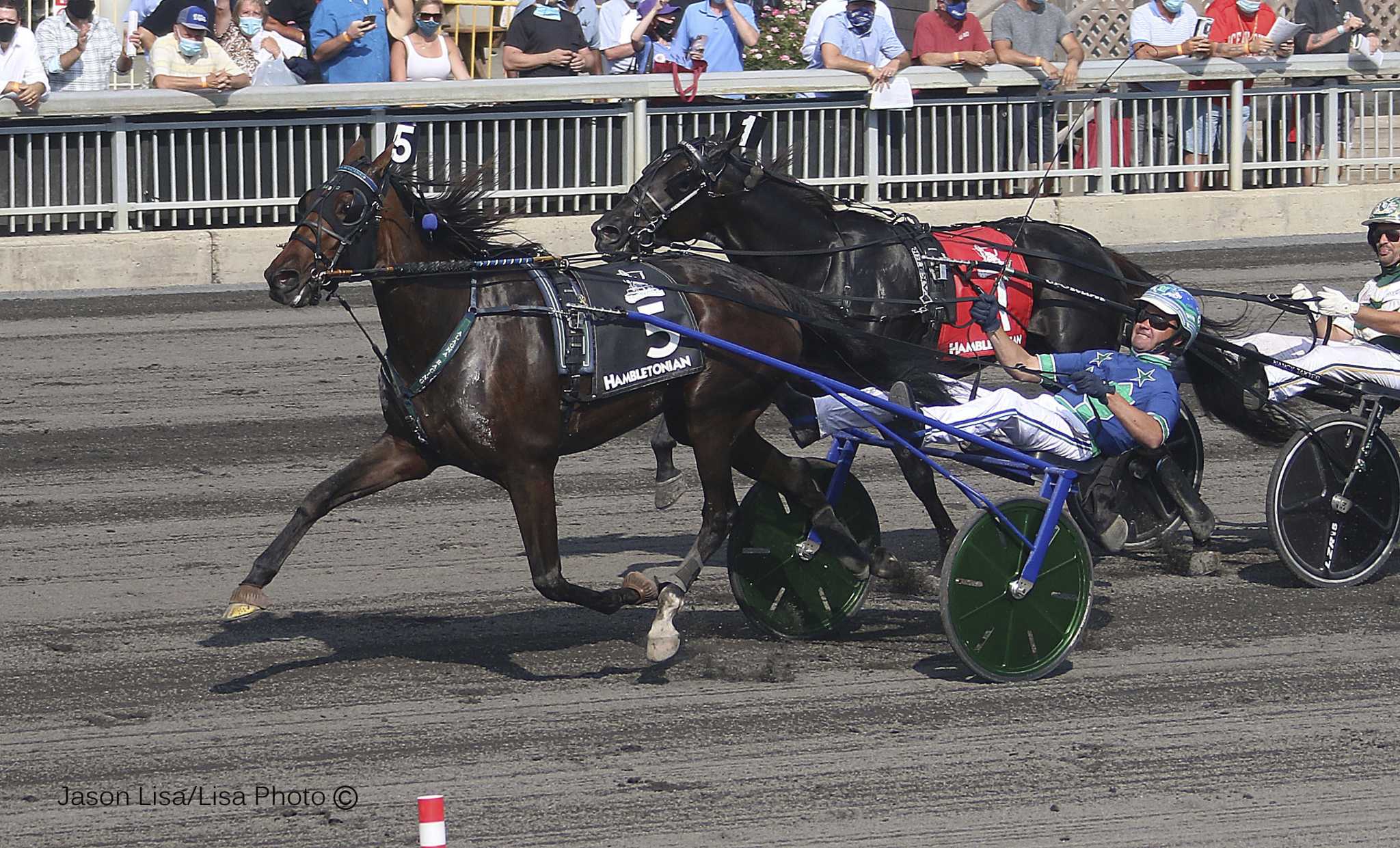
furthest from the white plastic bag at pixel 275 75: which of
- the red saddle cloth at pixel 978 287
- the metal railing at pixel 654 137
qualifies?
the red saddle cloth at pixel 978 287

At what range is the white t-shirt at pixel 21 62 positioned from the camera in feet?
41.3

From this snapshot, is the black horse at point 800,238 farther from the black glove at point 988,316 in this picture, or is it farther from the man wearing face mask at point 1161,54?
the man wearing face mask at point 1161,54

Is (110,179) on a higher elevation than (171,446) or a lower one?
higher

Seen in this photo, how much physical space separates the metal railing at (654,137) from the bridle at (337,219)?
610cm

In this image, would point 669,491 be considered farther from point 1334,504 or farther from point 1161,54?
point 1161,54

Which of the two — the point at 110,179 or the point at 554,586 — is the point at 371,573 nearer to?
the point at 554,586

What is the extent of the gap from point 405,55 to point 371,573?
6.47 m

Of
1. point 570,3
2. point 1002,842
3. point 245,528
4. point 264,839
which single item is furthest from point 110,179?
point 1002,842

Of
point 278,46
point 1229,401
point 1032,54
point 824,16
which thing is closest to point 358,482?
point 1229,401

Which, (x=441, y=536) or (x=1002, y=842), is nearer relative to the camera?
(x=1002, y=842)

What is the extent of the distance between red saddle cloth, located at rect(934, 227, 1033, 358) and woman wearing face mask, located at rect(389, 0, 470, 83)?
6145 mm

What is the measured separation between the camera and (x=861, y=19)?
13.9 meters

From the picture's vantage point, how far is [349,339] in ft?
40.8

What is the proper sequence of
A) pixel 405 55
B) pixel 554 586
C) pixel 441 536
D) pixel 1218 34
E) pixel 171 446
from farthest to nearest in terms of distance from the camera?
1. pixel 1218 34
2. pixel 405 55
3. pixel 171 446
4. pixel 441 536
5. pixel 554 586
